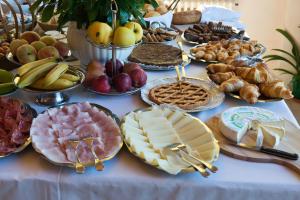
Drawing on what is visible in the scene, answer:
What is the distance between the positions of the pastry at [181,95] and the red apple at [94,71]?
0.54 ft

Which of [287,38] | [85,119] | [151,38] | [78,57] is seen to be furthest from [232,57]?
[287,38]

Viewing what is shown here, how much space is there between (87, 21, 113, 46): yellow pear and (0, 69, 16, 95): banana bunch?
0.87 feet

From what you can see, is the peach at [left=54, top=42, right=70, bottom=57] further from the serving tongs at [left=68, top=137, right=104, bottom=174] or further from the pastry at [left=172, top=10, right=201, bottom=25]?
the pastry at [left=172, top=10, right=201, bottom=25]

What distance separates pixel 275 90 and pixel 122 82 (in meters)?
0.44

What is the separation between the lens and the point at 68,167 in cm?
71

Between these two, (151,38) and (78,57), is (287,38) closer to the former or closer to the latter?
(151,38)

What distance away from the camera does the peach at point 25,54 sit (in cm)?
112

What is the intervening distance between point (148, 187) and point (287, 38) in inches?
94.7

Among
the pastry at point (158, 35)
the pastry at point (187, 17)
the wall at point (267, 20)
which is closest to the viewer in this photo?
the pastry at point (158, 35)

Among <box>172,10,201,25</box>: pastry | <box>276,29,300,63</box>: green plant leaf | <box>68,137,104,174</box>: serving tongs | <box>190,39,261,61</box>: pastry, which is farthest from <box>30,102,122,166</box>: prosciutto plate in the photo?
<box>276,29,300,63</box>: green plant leaf

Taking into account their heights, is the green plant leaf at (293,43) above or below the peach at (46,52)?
below

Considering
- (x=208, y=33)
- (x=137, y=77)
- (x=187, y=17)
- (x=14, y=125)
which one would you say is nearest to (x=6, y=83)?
(x=14, y=125)

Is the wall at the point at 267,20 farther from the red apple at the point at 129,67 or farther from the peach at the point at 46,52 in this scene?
the peach at the point at 46,52

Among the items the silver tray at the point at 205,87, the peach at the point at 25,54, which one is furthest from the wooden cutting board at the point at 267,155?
the peach at the point at 25,54
